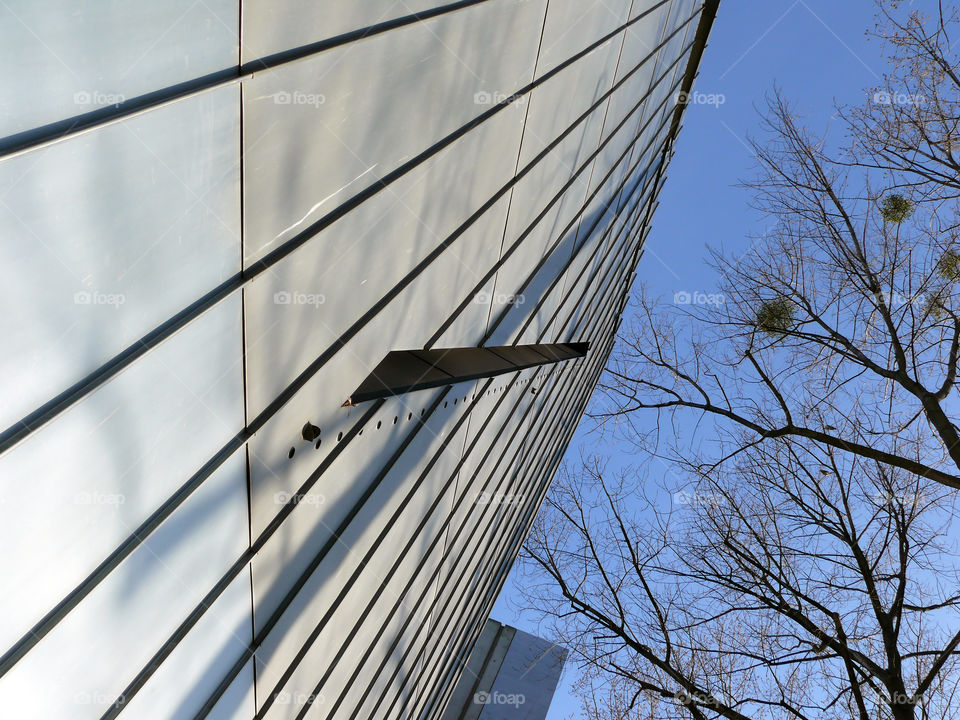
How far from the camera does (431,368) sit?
518cm

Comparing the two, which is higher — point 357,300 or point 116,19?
point 357,300

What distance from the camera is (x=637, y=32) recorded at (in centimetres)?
816

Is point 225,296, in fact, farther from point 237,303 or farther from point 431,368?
point 431,368

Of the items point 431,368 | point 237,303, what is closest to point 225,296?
point 237,303

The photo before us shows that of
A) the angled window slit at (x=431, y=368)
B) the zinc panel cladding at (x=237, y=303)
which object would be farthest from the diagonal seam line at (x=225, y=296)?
the angled window slit at (x=431, y=368)

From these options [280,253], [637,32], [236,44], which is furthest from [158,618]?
[637,32]

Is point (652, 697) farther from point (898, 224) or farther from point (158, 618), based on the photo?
point (158, 618)

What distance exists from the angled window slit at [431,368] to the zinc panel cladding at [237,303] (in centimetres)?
15

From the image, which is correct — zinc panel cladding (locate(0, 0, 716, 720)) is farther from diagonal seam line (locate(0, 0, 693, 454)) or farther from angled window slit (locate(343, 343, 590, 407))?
angled window slit (locate(343, 343, 590, 407))

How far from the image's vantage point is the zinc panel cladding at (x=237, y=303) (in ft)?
6.66

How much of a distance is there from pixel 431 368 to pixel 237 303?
242 centimetres

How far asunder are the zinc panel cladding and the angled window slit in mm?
148

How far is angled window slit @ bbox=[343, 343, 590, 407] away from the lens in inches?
176

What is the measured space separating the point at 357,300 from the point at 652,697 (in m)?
9.42
